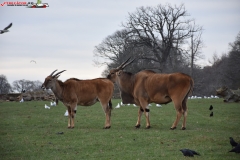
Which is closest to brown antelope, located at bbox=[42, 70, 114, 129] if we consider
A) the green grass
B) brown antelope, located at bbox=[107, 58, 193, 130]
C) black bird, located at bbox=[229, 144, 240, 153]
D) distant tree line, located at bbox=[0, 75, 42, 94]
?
the green grass

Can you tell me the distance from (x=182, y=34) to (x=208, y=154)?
164 feet

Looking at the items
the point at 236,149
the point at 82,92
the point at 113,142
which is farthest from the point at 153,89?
the point at 236,149

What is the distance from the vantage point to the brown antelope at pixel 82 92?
1752 centimetres

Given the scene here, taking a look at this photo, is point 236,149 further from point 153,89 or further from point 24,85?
point 24,85

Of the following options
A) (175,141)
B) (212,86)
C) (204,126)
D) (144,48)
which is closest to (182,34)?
(144,48)

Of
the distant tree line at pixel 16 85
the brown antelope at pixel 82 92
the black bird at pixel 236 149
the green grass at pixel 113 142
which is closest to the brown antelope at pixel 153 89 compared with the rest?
the green grass at pixel 113 142

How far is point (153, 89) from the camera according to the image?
17125 mm

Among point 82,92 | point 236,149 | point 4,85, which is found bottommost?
point 236,149

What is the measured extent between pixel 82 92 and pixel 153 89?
2931 mm

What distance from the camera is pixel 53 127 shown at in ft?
57.9

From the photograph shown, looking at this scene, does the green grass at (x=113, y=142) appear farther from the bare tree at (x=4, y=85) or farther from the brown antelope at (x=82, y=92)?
the bare tree at (x=4, y=85)

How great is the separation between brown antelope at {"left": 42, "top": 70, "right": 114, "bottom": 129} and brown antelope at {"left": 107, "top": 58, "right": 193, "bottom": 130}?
3.40 ft

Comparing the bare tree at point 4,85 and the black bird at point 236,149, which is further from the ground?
the bare tree at point 4,85

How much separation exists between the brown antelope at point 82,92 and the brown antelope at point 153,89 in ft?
3.40
